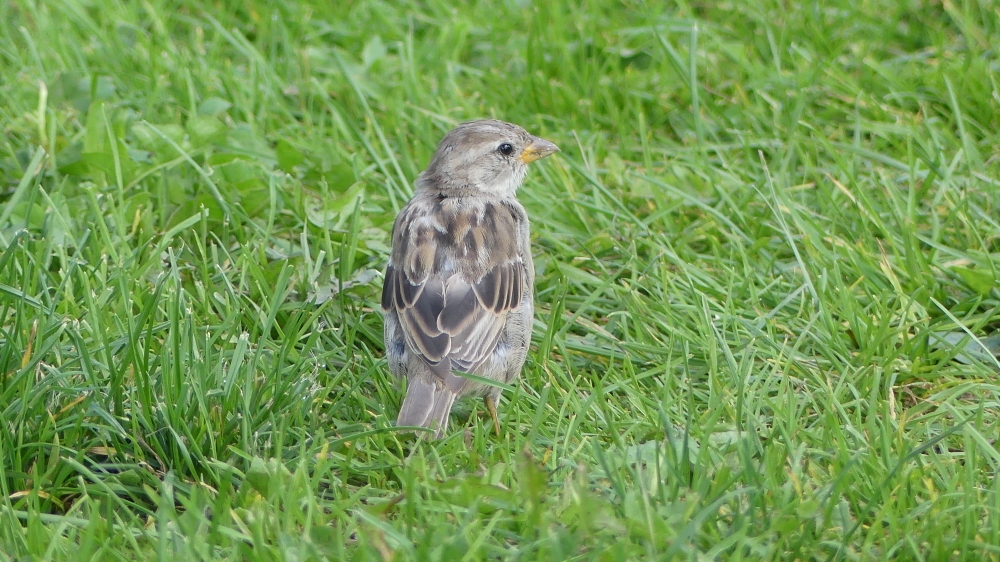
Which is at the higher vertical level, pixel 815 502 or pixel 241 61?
pixel 241 61

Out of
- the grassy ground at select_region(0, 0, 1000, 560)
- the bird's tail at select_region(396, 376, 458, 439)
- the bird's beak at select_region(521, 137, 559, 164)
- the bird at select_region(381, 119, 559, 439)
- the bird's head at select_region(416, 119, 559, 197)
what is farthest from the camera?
the bird's beak at select_region(521, 137, 559, 164)

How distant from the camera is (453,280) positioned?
16.8ft

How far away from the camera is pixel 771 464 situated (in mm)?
4070

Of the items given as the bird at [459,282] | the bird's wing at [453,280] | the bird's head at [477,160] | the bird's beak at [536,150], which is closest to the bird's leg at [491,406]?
the bird at [459,282]

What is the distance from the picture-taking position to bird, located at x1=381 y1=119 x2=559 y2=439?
4781 millimetres

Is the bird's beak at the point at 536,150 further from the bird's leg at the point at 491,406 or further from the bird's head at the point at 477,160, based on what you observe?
the bird's leg at the point at 491,406

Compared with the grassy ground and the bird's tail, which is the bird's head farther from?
the bird's tail

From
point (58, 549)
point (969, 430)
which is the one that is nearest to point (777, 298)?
point (969, 430)

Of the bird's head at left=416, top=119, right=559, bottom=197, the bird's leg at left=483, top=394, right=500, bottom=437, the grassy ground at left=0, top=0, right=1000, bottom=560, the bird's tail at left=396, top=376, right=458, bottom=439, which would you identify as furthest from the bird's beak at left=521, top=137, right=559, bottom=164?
the bird's tail at left=396, top=376, right=458, bottom=439

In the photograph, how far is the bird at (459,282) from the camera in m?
4.78

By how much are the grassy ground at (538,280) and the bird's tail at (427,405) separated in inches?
4.0

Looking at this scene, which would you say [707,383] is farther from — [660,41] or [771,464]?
[660,41]

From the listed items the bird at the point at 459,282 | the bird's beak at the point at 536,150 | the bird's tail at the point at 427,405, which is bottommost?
the bird's tail at the point at 427,405

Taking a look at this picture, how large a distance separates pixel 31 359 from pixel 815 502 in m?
2.87
